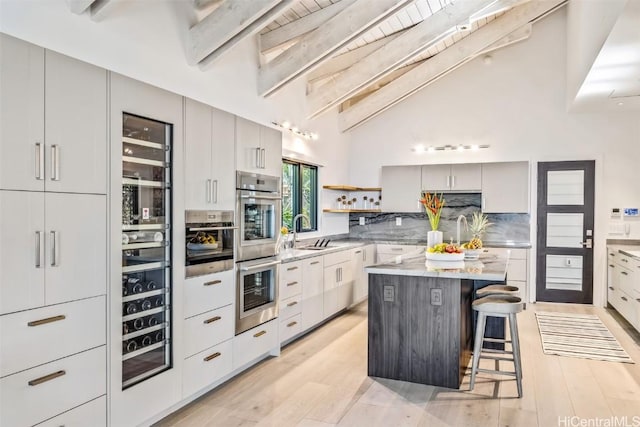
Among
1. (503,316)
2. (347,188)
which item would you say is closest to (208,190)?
(503,316)

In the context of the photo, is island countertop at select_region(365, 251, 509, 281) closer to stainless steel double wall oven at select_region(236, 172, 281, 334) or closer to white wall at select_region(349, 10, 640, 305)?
stainless steel double wall oven at select_region(236, 172, 281, 334)

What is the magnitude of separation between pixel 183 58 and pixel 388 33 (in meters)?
3.03

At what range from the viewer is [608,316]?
5879mm

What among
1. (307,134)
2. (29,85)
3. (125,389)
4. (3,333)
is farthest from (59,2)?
(307,134)

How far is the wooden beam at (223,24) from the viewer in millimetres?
3279

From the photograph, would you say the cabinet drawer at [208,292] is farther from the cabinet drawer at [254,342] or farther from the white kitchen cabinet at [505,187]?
the white kitchen cabinet at [505,187]

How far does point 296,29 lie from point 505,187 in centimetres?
396

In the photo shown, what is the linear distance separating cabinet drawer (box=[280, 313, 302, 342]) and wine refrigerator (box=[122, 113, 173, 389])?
154cm

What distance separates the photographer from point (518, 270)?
6.54 m

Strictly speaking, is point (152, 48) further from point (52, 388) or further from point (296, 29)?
point (52, 388)

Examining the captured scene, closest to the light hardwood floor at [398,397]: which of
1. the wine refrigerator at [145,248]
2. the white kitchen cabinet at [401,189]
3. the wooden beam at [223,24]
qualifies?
the wine refrigerator at [145,248]

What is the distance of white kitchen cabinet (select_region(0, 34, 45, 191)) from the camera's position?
2023 millimetres

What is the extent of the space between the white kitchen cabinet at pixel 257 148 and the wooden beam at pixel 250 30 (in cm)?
50

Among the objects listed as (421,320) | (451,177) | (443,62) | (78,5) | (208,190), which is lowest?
(421,320)
